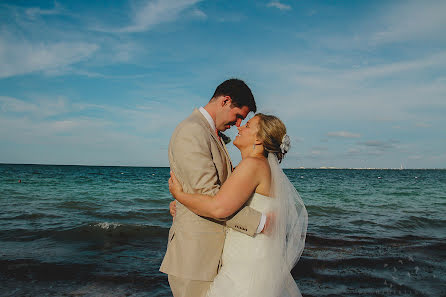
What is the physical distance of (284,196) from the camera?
3.08 meters

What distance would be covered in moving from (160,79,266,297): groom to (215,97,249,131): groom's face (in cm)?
30

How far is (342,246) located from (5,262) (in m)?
8.00

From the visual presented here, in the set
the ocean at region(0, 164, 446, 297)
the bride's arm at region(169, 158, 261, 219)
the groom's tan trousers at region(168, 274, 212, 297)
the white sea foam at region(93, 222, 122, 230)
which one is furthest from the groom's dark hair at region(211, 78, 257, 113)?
the white sea foam at region(93, 222, 122, 230)

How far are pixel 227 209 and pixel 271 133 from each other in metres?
0.92

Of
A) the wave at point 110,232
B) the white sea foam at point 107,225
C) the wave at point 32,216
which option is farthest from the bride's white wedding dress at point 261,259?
the wave at point 32,216

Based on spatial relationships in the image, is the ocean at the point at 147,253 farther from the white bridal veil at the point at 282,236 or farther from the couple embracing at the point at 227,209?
the couple embracing at the point at 227,209

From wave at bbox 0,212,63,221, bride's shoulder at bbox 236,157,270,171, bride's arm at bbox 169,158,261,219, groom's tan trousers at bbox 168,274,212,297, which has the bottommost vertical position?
wave at bbox 0,212,63,221

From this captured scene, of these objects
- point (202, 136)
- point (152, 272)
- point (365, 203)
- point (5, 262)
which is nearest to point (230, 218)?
point (202, 136)

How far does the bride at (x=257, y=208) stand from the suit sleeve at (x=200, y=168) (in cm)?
9

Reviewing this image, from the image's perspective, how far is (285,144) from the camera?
3.16m

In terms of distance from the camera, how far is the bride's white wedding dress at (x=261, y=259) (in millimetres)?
2803

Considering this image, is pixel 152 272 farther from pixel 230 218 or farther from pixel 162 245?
pixel 230 218

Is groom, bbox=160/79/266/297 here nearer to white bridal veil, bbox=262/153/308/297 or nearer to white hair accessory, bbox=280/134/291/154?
white bridal veil, bbox=262/153/308/297

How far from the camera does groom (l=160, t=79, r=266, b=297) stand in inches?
103
